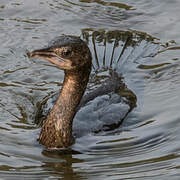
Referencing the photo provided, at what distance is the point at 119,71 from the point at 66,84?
210 centimetres

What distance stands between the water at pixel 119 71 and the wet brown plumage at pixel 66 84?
0.58 ft

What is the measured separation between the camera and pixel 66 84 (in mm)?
6855

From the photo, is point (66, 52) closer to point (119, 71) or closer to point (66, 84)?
point (66, 84)

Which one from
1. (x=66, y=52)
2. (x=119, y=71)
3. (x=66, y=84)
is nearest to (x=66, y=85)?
(x=66, y=84)

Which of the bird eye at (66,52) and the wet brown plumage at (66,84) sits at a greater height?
the bird eye at (66,52)

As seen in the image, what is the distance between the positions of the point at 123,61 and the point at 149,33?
125 cm

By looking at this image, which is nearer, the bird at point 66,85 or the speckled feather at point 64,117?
the bird at point 66,85

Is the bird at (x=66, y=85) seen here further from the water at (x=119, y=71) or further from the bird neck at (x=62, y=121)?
the water at (x=119, y=71)

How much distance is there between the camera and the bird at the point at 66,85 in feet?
21.4

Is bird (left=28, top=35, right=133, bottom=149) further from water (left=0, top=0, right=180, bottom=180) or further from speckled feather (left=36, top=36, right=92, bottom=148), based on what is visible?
water (left=0, top=0, right=180, bottom=180)

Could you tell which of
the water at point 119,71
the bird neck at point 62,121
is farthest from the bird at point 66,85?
the water at point 119,71

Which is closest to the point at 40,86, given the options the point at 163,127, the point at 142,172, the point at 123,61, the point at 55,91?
the point at 55,91

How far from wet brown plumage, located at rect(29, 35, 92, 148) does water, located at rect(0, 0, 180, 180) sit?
18 centimetres

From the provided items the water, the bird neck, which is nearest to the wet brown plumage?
the bird neck
